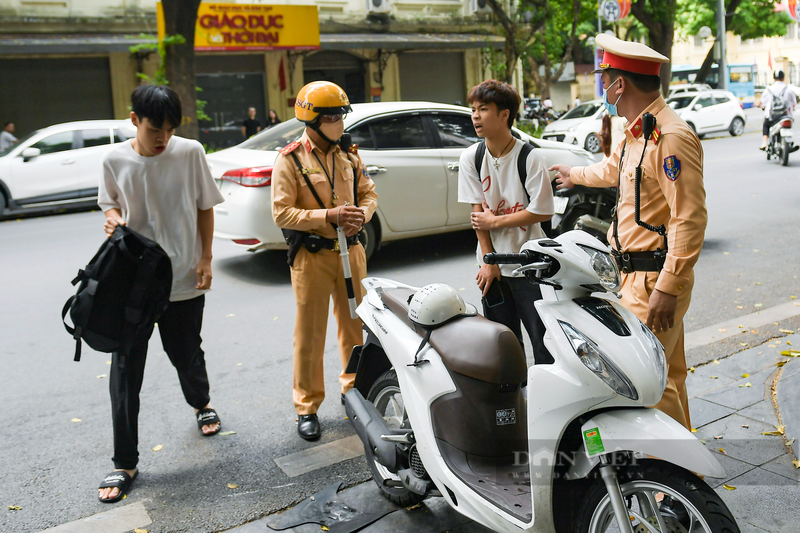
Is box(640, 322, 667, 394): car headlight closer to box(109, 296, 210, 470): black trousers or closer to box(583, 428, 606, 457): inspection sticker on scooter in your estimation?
box(583, 428, 606, 457): inspection sticker on scooter

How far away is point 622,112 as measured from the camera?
315cm

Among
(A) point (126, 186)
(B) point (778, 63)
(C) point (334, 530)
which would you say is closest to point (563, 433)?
(C) point (334, 530)

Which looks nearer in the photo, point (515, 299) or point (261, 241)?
point (515, 299)

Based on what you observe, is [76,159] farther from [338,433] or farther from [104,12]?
[338,433]

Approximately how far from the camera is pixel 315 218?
4.08 metres

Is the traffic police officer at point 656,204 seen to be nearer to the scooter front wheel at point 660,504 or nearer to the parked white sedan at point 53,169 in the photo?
the scooter front wheel at point 660,504

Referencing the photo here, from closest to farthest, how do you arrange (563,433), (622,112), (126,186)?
(563,433), (622,112), (126,186)

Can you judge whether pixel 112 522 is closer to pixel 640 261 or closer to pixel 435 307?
pixel 435 307

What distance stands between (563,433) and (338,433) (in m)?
2.03

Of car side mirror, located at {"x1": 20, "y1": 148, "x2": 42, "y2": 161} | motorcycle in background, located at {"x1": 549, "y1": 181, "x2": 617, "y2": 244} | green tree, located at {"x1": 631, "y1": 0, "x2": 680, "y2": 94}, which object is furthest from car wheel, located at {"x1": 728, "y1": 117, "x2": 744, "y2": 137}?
car side mirror, located at {"x1": 20, "y1": 148, "x2": 42, "y2": 161}

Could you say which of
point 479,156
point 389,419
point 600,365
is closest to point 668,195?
point 600,365

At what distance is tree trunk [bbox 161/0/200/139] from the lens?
14.4 m

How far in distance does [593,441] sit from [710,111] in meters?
24.4

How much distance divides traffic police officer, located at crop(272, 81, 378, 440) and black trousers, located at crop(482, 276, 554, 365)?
0.82 metres
